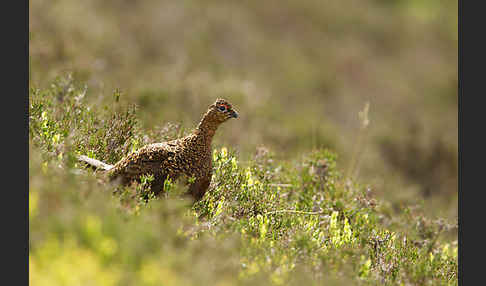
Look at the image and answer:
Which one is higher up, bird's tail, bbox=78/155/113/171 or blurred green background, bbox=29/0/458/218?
blurred green background, bbox=29/0/458/218

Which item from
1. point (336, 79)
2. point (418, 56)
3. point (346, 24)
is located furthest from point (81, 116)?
point (418, 56)

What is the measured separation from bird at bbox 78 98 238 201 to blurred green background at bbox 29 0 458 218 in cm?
226

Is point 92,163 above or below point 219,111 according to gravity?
below

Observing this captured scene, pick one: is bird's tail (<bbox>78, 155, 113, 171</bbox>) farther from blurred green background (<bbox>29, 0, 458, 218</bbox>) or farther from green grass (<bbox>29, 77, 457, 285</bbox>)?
blurred green background (<bbox>29, 0, 458, 218</bbox>)

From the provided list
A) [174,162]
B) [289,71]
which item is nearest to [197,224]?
[174,162]

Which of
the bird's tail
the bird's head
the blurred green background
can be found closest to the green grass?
the bird's tail

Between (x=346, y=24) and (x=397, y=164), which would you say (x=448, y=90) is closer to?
(x=346, y=24)

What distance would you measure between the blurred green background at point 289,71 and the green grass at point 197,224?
1.01m

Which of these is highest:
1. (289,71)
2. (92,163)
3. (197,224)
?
(289,71)

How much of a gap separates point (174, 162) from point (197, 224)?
0.72 meters

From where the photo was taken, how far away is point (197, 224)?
335cm

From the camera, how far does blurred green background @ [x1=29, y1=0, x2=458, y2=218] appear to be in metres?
9.75

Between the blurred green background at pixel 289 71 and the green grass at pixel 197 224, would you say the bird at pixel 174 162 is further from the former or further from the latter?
the blurred green background at pixel 289 71

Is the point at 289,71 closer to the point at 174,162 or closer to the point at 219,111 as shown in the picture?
the point at 219,111
